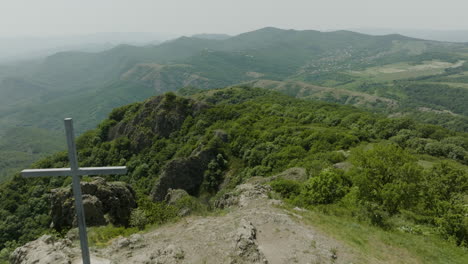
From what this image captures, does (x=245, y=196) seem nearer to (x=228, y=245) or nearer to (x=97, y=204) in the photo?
(x=228, y=245)

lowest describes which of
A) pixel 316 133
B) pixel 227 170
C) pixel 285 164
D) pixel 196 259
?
pixel 227 170

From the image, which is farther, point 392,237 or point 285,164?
point 285,164

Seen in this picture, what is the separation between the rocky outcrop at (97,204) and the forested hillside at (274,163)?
392 centimetres

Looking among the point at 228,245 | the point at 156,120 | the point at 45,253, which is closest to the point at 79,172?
the point at 45,253

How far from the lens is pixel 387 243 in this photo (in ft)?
62.5

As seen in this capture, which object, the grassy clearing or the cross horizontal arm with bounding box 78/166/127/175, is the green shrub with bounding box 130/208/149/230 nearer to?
the grassy clearing

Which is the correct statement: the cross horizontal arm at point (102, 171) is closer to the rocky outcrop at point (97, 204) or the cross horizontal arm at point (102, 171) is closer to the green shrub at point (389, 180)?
the rocky outcrop at point (97, 204)

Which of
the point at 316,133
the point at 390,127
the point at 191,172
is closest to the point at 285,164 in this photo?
the point at 316,133

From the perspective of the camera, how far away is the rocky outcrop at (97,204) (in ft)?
97.4

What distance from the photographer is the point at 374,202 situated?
25188mm

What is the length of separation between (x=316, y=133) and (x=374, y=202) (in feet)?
126

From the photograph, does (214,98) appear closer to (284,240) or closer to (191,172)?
(191,172)

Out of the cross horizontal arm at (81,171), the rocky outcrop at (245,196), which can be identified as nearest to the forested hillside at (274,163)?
the rocky outcrop at (245,196)

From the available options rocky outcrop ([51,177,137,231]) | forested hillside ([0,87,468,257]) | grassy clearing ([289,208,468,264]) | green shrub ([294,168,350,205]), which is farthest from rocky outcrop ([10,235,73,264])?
green shrub ([294,168,350,205])
